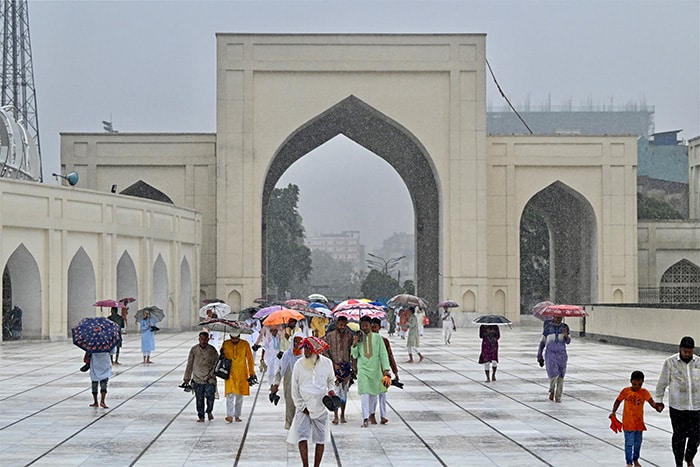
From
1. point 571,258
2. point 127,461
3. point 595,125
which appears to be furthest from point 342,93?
point 595,125

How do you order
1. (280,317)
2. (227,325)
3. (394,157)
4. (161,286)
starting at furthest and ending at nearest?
(394,157) < (161,286) < (280,317) < (227,325)

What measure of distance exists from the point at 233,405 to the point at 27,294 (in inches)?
736

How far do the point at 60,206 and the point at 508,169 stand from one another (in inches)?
742

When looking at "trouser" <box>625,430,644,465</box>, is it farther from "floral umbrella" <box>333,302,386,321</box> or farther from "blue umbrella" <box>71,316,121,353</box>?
"blue umbrella" <box>71,316,121,353</box>

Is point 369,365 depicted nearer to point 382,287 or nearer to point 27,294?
point 27,294

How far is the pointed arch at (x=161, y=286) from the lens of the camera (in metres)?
38.6

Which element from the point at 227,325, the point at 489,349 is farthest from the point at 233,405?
the point at 489,349

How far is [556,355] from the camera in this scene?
1581cm

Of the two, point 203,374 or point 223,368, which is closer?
point 223,368

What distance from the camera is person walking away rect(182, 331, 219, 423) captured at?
1382cm

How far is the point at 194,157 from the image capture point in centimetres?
4381

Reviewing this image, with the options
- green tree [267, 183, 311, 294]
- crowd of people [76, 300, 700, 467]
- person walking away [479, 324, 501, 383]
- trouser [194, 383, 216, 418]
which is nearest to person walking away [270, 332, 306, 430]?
crowd of people [76, 300, 700, 467]

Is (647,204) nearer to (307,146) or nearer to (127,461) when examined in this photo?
(307,146)

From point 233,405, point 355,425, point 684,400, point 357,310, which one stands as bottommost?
point 355,425
